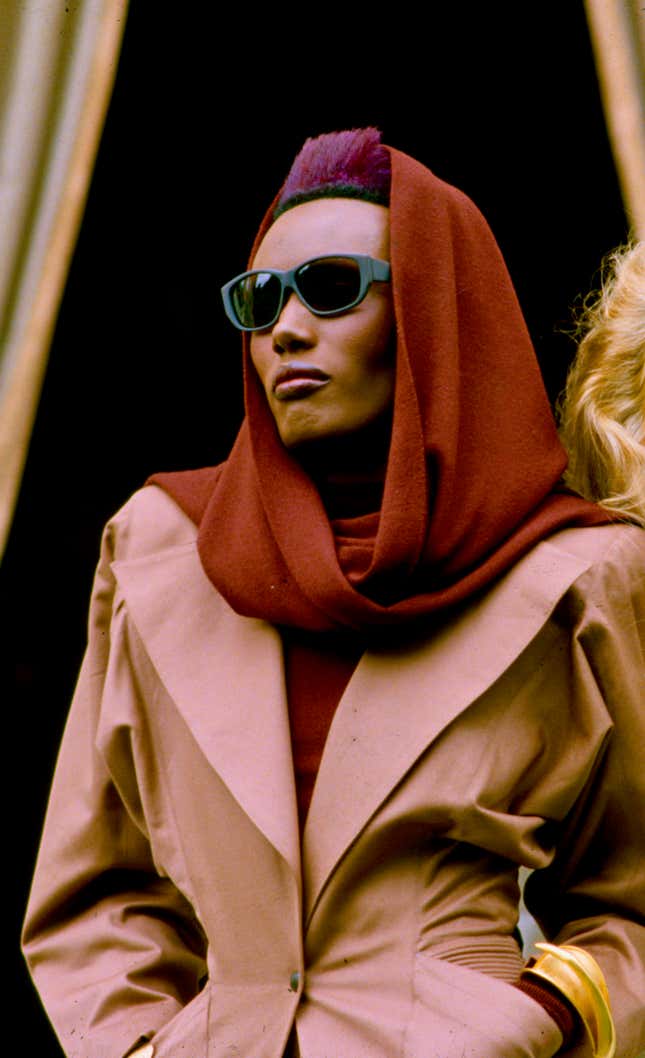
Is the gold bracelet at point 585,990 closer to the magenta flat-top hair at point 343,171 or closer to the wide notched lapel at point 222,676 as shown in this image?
the wide notched lapel at point 222,676

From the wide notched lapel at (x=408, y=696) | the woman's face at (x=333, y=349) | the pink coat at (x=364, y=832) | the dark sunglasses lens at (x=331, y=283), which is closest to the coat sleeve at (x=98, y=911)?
the pink coat at (x=364, y=832)

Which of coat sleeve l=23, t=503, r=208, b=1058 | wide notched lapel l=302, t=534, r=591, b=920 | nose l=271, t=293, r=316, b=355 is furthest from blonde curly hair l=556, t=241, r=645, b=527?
coat sleeve l=23, t=503, r=208, b=1058

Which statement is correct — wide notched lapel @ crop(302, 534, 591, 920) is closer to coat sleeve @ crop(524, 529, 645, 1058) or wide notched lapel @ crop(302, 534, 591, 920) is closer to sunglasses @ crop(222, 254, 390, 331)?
coat sleeve @ crop(524, 529, 645, 1058)

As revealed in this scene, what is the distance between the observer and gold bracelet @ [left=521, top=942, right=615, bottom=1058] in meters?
1.68

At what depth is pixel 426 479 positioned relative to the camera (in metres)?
1.75

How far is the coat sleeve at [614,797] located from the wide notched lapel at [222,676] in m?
0.36

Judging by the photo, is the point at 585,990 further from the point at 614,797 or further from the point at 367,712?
the point at 367,712

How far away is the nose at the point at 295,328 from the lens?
1.81m

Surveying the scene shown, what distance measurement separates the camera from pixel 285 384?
1.82 meters

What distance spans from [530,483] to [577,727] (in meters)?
0.30

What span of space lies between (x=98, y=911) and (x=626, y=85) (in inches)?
57.3

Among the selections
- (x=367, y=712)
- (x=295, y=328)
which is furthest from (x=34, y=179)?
(x=367, y=712)

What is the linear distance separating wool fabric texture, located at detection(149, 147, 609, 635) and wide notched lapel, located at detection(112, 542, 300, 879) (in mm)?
69

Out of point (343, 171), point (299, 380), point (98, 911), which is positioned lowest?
point (98, 911)
